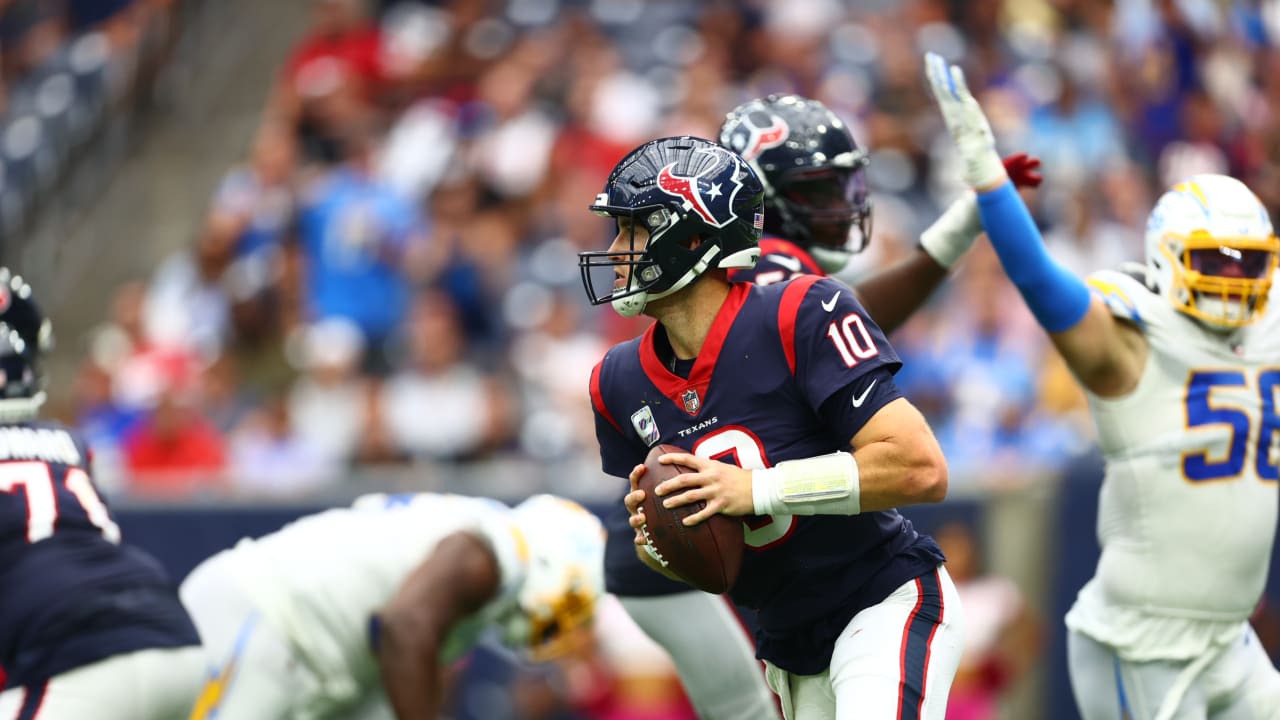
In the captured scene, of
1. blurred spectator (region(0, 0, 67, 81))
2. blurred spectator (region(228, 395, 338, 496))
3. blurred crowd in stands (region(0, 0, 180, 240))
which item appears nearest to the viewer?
blurred spectator (region(228, 395, 338, 496))

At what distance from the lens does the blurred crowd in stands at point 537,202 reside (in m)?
9.39

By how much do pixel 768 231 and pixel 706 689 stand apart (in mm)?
1495

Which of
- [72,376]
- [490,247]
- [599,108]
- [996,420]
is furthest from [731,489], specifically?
[72,376]

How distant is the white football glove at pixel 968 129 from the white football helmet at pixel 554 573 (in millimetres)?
1949

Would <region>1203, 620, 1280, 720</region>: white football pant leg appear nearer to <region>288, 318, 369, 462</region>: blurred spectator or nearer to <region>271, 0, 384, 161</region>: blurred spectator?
<region>288, 318, 369, 462</region>: blurred spectator

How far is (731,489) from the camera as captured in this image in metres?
3.89

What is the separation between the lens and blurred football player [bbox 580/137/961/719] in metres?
3.91

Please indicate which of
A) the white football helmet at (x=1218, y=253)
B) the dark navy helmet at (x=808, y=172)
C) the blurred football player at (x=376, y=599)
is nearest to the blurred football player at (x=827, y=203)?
the dark navy helmet at (x=808, y=172)

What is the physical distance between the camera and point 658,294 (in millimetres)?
4141

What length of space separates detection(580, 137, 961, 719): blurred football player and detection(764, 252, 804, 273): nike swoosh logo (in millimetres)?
768

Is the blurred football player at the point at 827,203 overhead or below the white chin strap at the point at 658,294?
below

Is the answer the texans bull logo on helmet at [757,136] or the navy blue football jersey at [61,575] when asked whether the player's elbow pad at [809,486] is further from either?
the navy blue football jersey at [61,575]

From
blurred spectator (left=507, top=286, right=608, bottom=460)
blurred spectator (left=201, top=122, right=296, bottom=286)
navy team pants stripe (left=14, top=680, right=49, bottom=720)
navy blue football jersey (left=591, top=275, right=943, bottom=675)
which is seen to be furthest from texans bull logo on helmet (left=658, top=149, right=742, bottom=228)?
blurred spectator (left=201, top=122, right=296, bottom=286)

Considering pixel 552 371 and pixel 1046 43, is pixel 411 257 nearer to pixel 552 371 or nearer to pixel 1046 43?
pixel 552 371
